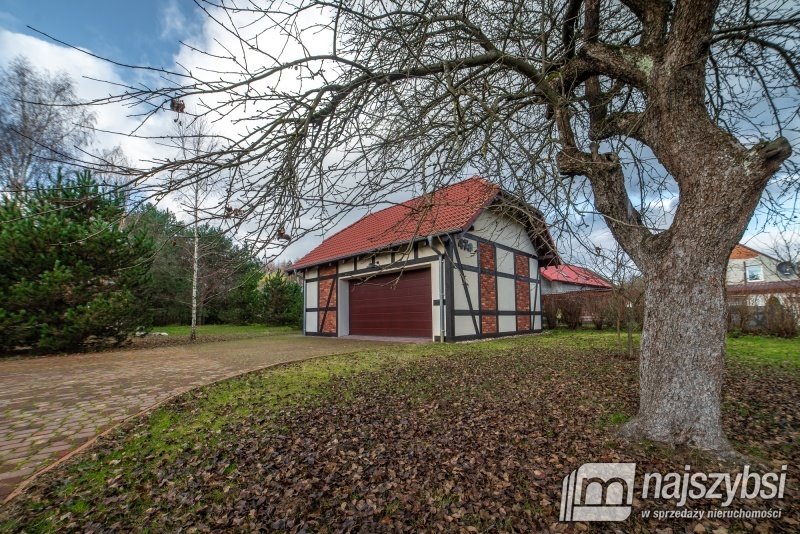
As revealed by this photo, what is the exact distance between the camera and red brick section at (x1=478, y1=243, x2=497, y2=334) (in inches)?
401

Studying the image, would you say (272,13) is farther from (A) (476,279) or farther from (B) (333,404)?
(A) (476,279)

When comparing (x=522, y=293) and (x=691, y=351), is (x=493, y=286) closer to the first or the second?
(x=522, y=293)

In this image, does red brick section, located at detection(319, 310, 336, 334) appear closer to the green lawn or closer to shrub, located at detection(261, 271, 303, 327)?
the green lawn

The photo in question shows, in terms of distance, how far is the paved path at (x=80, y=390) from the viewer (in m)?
2.89

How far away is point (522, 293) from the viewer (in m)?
12.2

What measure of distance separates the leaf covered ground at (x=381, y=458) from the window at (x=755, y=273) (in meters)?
23.5

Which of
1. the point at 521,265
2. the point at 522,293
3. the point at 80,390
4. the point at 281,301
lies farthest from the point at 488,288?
the point at 281,301

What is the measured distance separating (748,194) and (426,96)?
2471 mm

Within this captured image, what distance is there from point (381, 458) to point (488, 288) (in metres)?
8.30

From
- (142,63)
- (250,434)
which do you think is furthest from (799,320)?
(142,63)

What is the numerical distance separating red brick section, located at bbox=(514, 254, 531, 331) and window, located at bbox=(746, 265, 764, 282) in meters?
18.6

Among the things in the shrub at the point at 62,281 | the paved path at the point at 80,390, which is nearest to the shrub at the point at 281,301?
the shrub at the point at 62,281

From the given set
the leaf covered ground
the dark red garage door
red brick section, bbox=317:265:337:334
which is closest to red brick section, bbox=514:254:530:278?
the dark red garage door

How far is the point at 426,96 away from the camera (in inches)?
126
